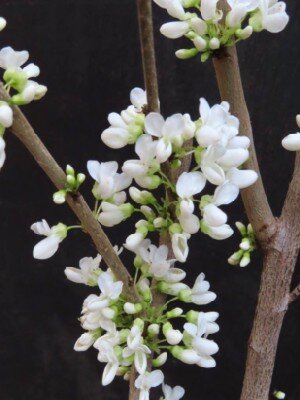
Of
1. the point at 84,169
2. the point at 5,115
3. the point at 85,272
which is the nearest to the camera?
the point at 5,115

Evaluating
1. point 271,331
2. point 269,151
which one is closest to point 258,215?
point 271,331

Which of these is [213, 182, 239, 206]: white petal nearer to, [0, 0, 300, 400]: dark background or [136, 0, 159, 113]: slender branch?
[136, 0, 159, 113]: slender branch

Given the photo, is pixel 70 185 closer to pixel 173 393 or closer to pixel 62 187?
pixel 62 187

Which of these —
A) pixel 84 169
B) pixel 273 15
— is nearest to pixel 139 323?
pixel 273 15

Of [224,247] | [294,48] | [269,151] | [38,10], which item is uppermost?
[38,10]

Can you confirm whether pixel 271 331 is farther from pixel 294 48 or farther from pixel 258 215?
pixel 294 48

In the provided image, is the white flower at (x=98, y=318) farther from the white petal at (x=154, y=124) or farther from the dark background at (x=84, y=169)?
the dark background at (x=84, y=169)
